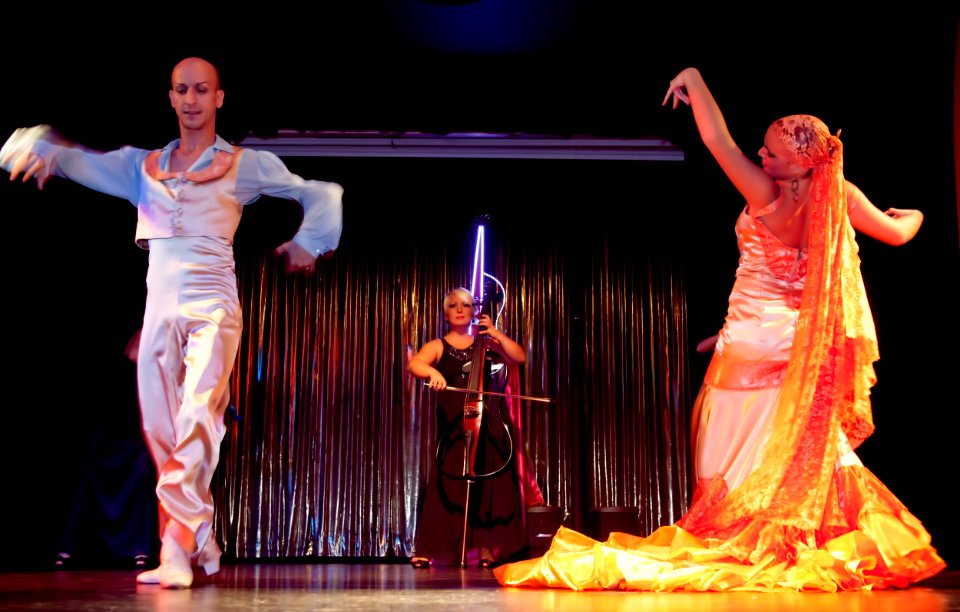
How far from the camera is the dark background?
431 cm

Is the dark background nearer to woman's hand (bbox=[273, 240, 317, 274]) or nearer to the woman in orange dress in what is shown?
the woman in orange dress

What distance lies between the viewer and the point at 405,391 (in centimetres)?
655

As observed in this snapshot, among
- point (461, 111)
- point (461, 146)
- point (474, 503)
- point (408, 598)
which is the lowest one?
point (408, 598)

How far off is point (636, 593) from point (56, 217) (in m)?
3.82

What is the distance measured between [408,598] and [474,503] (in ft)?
8.09

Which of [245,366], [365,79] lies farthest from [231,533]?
[365,79]

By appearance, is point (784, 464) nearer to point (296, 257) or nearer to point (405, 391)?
point (296, 257)

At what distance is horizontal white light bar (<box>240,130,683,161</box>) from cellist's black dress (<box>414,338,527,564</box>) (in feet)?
6.26

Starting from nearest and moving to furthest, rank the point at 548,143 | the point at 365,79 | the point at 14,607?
the point at 14,607 < the point at 365,79 < the point at 548,143

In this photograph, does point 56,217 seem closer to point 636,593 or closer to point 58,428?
point 58,428

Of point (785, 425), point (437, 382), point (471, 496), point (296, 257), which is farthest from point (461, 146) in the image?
point (785, 425)

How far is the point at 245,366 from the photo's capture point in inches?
254

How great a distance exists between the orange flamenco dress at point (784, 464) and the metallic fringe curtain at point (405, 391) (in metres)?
3.38

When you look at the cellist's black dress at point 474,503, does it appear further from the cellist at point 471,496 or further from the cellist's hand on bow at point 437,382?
the cellist's hand on bow at point 437,382
